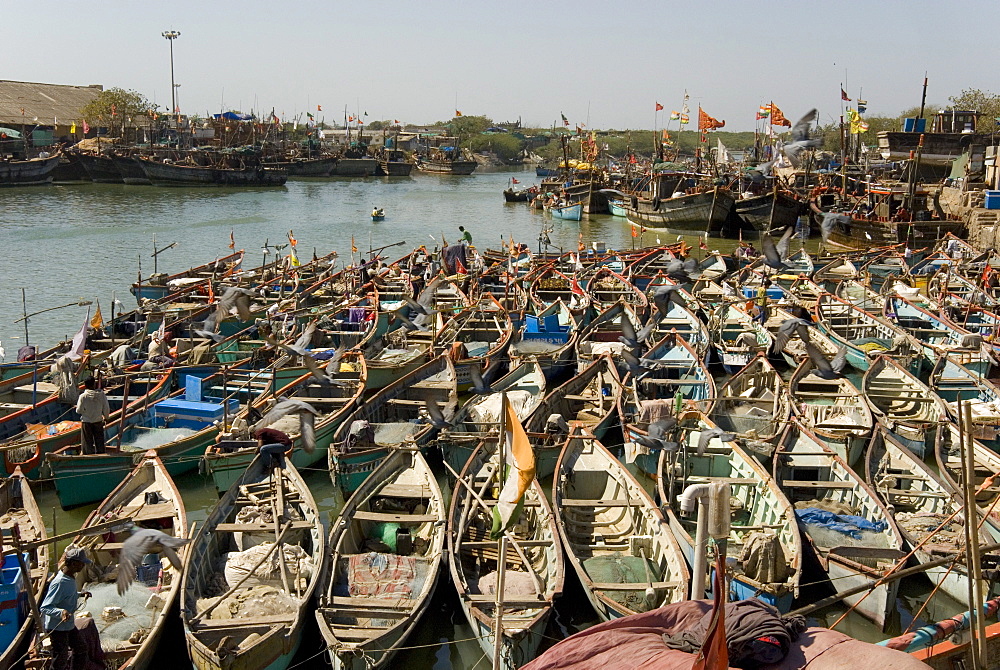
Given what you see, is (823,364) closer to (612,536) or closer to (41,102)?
(612,536)

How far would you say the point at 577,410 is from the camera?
55.7ft

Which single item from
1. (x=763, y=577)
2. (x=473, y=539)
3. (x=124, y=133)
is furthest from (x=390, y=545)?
(x=124, y=133)

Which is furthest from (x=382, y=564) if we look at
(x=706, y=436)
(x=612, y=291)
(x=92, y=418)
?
(x=612, y=291)

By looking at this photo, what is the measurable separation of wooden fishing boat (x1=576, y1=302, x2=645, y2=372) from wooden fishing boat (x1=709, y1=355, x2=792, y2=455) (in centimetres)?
248

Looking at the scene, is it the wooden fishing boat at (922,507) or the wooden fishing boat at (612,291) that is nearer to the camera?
the wooden fishing boat at (922,507)

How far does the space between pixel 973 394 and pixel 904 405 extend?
1.57 metres

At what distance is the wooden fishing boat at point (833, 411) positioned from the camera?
1480 cm

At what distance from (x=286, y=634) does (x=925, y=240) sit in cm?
3559

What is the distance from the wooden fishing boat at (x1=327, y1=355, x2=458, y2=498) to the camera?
14148 millimetres

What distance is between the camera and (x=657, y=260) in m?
32.4

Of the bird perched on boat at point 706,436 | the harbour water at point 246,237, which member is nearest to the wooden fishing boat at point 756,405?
the bird perched on boat at point 706,436

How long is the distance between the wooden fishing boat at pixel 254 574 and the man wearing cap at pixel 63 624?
1130 millimetres

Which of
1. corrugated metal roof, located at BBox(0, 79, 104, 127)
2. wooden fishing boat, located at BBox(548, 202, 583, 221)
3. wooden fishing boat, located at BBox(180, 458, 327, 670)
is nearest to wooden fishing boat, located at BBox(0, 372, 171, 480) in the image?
wooden fishing boat, located at BBox(180, 458, 327, 670)

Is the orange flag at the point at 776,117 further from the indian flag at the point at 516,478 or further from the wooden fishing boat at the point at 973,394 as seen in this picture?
the indian flag at the point at 516,478
